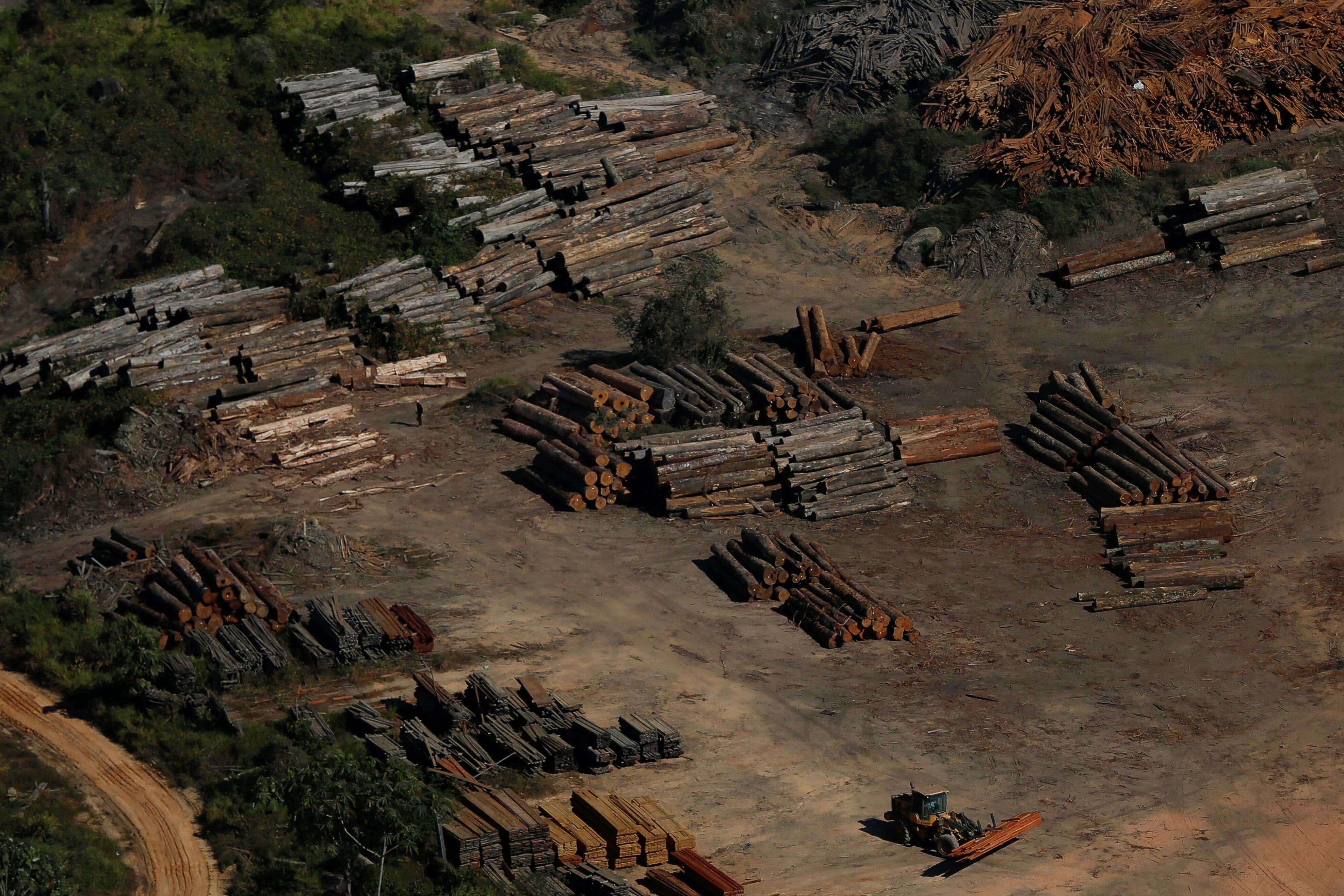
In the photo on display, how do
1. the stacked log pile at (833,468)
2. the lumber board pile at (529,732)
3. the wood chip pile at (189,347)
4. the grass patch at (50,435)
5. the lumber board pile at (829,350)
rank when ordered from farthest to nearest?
the lumber board pile at (829,350)
the wood chip pile at (189,347)
the stacked log pile at (833,468)
the grass patch at (50,435)
the lumber board pile at (529,732)

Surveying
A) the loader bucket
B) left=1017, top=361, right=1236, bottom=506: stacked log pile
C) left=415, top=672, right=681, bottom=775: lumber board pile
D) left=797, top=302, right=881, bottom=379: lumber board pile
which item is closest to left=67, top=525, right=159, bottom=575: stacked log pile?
left=415, top=672, right=681, bottom=775: lumber board pile

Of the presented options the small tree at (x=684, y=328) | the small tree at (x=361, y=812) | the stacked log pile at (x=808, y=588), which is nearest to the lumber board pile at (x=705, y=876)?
the small tree at (x=361, y=812)

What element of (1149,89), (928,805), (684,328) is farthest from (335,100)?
(928,805)

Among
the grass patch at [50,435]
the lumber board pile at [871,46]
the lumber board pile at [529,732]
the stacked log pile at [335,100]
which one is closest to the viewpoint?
the lumber board pile at [529,732]

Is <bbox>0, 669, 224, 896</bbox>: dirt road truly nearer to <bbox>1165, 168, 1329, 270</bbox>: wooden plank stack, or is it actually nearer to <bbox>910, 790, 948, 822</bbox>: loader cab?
<bbox>910, 790, 948, 822</bbox>: loader cab

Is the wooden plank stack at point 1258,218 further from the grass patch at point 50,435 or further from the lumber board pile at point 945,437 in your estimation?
the grass patch at point 50,435

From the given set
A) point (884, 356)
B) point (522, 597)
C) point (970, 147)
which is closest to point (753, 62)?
point (970, 147)

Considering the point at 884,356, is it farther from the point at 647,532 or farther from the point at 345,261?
the point at 345,261
